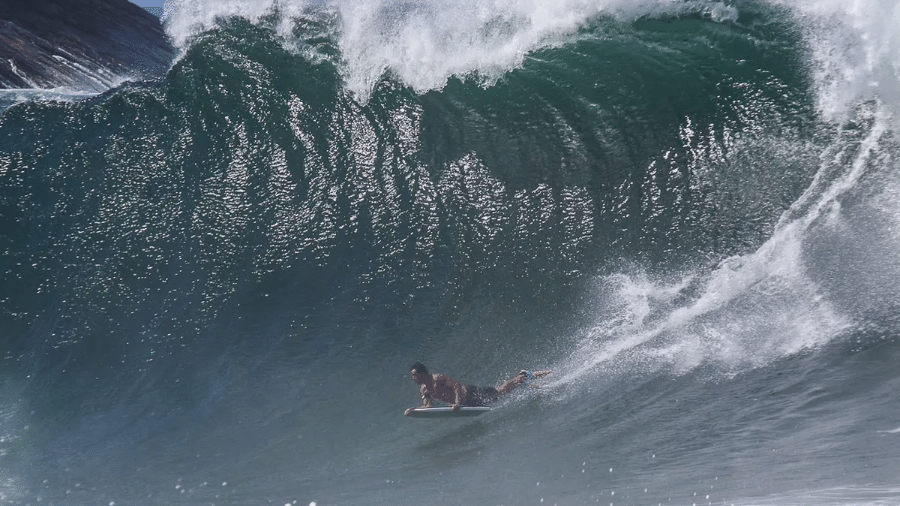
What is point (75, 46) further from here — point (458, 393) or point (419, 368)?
point (458, 393)

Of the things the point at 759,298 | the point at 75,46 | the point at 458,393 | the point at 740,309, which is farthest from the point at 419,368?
the point at 75,46

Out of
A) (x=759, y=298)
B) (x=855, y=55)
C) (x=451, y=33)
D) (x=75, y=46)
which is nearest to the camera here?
(x=759, y=298)

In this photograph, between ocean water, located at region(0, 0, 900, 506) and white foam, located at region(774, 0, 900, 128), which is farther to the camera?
white foam, located at region(774, 0, 900, 128)

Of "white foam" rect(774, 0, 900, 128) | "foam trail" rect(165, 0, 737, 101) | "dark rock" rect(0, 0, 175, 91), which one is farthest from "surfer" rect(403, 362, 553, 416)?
"dark rock" rect(0, 0, 175, 91)

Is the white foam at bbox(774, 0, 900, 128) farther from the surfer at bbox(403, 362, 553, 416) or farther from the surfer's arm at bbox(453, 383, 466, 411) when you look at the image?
the surfer's arm at bbox(453, 383, 466, 411)

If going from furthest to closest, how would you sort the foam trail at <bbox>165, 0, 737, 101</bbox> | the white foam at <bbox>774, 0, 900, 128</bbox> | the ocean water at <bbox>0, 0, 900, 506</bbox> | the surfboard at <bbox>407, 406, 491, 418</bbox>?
the foam trail at <bbox>165, 0, 737, 101</bbox>
the white foam at <bbox>774, 0, 900, 128</bbox>
the surfboard at <bbox>407, 406, 491, 418</bbox>
the ocean water at <bbox>0, 0, 900, 506</bbox>

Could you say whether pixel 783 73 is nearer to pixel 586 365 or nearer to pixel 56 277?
pixel 586 365

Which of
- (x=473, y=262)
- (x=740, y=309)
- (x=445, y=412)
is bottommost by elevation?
(x=445, y=412)
